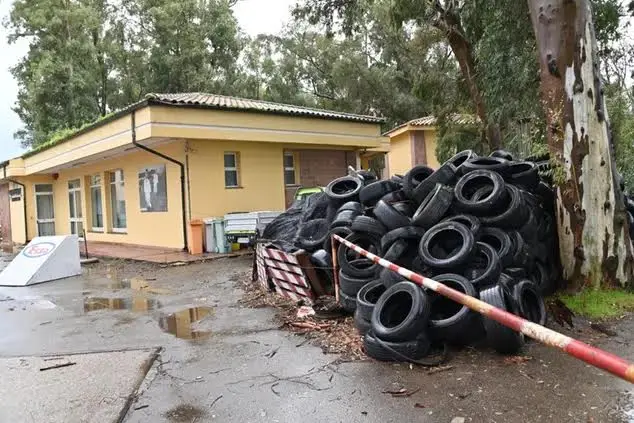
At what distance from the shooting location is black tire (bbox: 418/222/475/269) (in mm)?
5340

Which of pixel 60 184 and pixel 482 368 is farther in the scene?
pixel 60 184

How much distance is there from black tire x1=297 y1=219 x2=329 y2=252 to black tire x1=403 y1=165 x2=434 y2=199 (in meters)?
1.51

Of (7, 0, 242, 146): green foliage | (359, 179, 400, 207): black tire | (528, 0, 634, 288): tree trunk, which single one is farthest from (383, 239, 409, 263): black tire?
(7, 0, 242, 146): green foliage

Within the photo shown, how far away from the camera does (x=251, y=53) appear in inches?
1490

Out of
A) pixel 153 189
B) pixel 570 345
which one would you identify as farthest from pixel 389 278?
pixel 153 189

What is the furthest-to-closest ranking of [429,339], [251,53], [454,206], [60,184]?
[251,53], [60,184], [454,206], [429,339]

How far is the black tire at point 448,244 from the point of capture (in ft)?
17.5

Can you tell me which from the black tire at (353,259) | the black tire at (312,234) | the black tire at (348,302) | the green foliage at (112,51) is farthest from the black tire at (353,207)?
the green foliage at (112,51)

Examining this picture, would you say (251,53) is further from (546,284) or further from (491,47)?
(546,284)

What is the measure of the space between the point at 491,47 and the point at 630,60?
3502 mm

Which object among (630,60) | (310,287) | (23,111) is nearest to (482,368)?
(310,287)

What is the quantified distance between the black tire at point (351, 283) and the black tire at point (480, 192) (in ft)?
4.83

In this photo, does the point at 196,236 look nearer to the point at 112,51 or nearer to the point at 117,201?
the point at 117,201

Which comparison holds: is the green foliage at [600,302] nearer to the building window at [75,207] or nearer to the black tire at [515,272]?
the black tire at [515,272]
